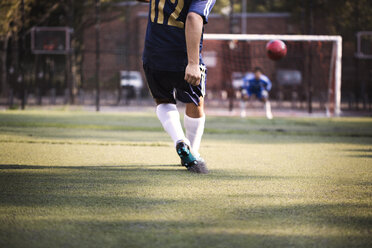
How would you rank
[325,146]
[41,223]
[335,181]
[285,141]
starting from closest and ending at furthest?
1. [41,223]
2. [335,181]
3. [325,146]
4. [285,141]

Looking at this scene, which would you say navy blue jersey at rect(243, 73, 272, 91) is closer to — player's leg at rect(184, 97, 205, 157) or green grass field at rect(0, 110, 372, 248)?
green grass field at rect(0, 110, 372, 248)

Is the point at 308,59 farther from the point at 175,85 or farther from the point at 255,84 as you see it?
the point at 175,85

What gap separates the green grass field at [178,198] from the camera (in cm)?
220

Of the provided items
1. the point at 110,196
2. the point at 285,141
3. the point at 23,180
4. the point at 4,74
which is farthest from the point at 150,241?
the point at 4,74

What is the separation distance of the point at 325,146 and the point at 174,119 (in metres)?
3.00

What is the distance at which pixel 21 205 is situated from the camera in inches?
107

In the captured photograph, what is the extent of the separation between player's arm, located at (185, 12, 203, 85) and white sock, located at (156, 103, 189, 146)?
471mm

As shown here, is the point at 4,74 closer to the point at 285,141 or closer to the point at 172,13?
the point at 285,141

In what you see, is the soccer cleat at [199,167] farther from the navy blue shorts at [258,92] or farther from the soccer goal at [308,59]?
A: the soccer goal at [308,59]

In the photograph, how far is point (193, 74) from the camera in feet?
12.7

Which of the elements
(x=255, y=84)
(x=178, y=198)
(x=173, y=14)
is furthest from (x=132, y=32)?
(x=178, y=198)

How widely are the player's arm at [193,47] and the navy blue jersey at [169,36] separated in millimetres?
289

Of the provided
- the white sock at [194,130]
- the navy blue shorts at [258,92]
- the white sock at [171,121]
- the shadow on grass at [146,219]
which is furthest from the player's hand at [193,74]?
the navy blue shorts at [258,92]

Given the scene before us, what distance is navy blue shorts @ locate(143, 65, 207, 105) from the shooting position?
13.8 feet
